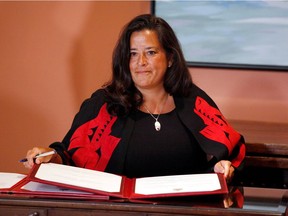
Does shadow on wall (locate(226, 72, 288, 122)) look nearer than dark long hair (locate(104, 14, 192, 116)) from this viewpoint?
No

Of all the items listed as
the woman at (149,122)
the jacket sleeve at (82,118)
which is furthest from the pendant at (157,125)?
the jacket sleeve at (82,118)

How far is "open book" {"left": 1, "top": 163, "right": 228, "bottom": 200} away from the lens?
1668 mm

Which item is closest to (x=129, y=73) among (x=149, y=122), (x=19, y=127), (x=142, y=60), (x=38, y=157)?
(x=142, y=60)

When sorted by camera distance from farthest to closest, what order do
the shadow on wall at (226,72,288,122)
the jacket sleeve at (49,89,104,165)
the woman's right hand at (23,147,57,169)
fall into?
the shadow on wall at (226,72,288,122) < the jacket sleeve at (49,89,104,165) < the woman's right hand at (23,147,57,169)

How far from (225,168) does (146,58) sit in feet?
1.83

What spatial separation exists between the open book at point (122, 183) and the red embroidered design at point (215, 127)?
44cm

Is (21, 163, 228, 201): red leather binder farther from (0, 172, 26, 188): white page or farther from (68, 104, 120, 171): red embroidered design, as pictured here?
(68, 104, 120, 171): red embroidered design

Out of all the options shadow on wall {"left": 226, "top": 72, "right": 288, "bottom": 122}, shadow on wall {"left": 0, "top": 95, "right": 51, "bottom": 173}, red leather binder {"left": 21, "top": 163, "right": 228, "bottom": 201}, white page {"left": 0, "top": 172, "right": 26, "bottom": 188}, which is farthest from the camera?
shadow on wall {"left": 0, "top": 95, "right": 51, "bottom": 173}

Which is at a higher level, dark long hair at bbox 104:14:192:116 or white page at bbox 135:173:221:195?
dark long hair at bbox 104:14:192:116

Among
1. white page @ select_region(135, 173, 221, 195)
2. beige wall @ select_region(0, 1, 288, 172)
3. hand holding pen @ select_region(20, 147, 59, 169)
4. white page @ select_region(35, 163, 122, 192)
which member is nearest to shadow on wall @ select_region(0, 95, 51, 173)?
beige wall @ select_region(0, 1, 288, 172)

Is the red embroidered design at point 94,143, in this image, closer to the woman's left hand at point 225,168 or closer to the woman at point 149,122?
the woman at point 149,122

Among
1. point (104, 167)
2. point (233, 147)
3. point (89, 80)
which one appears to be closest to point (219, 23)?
point (89, 80)

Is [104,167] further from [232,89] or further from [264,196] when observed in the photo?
[232,89]

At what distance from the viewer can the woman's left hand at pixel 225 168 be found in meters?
2.02
